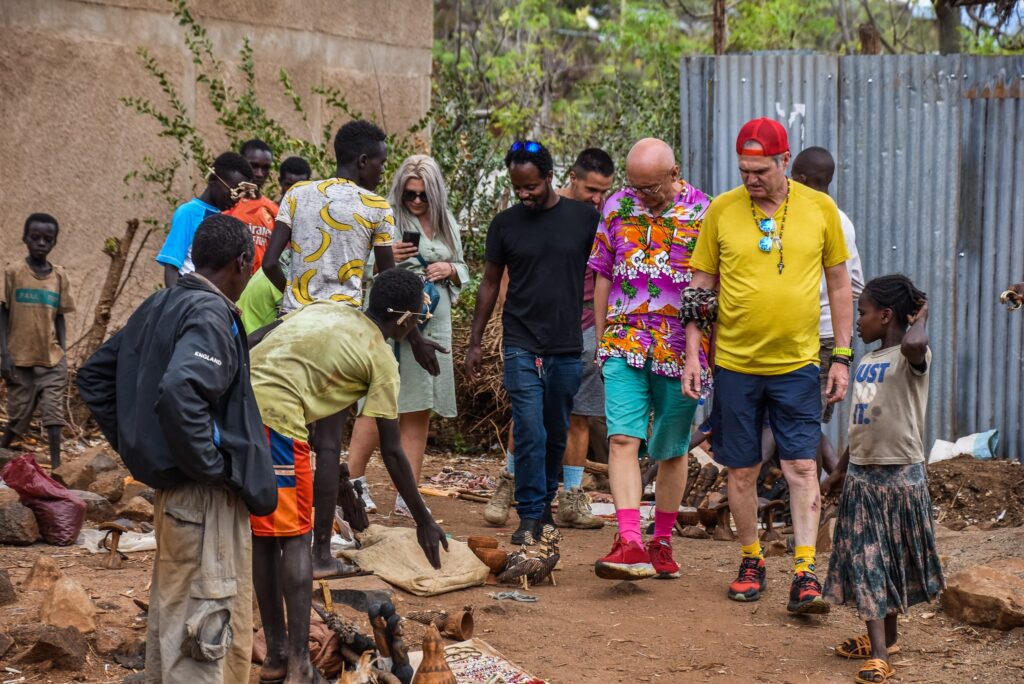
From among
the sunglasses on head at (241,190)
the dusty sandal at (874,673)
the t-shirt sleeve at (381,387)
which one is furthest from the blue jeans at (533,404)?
the dusty sandal at (874,673)

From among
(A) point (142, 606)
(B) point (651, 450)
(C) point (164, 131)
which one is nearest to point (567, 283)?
(B) point (651, 450)

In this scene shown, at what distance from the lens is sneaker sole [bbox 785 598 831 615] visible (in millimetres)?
5629

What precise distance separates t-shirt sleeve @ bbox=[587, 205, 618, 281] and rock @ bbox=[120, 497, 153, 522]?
9.74 ft

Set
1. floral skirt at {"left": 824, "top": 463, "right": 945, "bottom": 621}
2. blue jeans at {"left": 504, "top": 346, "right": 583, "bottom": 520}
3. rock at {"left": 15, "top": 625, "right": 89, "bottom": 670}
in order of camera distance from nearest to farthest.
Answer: rock at {"left": 15, "top": 625, "right": 89, "bottom": 670} → floral skirt at {"left": 824, "top": 463, "right": 945, "bottom": 621} → blue jeans at {"left": 504, "top": 346, "right": 583, "bottom": 520}

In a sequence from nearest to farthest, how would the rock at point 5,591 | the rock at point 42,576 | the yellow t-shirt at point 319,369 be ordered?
the yellow t-shirt at point 319,369 → the rock at point 5,591 → the rock at point 42,576

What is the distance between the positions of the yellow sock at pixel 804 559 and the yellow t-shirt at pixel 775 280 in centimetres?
82

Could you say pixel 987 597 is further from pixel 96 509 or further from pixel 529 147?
pixel 96 509

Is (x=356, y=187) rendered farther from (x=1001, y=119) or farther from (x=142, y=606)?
(x=1001, y=119)

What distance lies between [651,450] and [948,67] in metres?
4.29

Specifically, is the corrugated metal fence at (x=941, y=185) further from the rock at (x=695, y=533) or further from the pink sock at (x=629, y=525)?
the pink sock at (x=629, y=525)

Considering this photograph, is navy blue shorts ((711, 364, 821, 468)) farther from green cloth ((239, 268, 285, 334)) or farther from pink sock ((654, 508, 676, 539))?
green cloth ((239, 268, 285, 334))

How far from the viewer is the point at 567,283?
686cm

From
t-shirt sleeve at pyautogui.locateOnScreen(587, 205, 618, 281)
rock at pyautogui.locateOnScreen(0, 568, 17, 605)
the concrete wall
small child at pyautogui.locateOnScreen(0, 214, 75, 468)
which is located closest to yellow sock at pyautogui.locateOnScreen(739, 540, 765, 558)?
t-shirt sleeve at pyautogui.locateOnScreen(587, 205, 618, 281)

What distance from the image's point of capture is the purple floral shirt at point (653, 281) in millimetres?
6297
